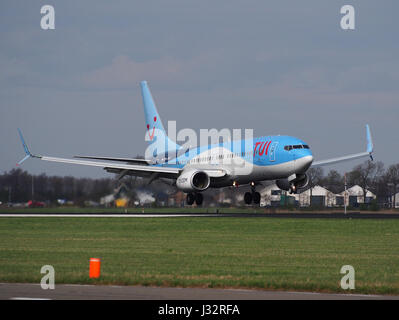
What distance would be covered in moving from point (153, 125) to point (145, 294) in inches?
2438

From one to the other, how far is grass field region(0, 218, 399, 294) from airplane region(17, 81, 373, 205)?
9601mm

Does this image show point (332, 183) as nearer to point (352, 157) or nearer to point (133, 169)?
point (352, 157)

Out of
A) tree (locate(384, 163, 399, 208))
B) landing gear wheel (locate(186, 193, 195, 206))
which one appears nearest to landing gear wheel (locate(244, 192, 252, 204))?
landing gear wheel (locate(186, 193, 195, 206))

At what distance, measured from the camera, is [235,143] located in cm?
6191

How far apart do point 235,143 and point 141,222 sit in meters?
16.3

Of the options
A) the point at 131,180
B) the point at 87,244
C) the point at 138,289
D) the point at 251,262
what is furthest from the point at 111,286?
the point at 131,180

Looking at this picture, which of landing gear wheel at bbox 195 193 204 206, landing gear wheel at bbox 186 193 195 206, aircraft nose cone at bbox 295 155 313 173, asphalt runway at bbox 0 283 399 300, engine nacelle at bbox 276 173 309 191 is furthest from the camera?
landing gear wheel at bbox 195 193 204 206

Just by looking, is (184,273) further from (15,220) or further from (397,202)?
(397,202)

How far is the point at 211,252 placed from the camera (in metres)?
28.8

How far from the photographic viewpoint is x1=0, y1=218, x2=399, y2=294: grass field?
67.1 feet

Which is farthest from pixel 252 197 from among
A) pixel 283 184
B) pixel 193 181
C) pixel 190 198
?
pixel 193 181

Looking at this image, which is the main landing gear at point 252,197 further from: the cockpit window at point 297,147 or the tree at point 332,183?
the tree at point 332,183

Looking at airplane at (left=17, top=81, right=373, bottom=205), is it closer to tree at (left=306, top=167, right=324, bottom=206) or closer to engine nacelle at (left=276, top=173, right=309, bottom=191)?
engine nacelle at (left=276, top=173, right=309, bottom=191)

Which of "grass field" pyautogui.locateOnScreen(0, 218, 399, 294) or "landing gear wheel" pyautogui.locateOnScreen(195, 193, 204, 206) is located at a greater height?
"landing gear wheel" pyautogui.locateOnScreen(195, 193, 204, 206)
